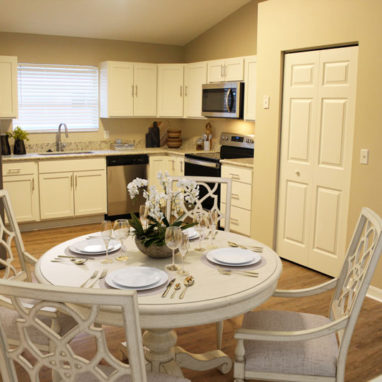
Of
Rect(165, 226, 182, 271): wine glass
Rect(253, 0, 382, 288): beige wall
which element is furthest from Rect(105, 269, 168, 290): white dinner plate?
Rect(253, 0, 382, 288): beige wall

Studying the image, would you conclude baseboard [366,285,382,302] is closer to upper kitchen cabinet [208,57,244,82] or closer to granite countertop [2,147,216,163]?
upper kitchen cabinet [208,57,244,82]

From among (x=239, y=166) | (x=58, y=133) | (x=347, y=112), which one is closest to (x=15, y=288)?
(x=347, y=112)

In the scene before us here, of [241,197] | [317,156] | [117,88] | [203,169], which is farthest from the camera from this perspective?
[117,88]

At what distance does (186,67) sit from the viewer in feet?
20.6

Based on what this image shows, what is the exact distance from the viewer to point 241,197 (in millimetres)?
5086

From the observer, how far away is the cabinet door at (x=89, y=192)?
A: 5.74 meters

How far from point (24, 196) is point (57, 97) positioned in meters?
1.47

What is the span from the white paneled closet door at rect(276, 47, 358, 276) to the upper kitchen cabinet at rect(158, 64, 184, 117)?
220 cm

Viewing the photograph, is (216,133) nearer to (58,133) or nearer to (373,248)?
(58,133)

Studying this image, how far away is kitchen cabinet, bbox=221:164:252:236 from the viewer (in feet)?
16.3

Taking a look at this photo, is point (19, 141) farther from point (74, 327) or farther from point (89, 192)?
point (74, 327)

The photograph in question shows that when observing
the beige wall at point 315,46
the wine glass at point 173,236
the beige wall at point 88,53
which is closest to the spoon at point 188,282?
the wine glass at point 173,236

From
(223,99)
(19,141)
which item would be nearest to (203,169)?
(223,99)

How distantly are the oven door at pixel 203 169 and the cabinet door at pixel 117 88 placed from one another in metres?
1.08
